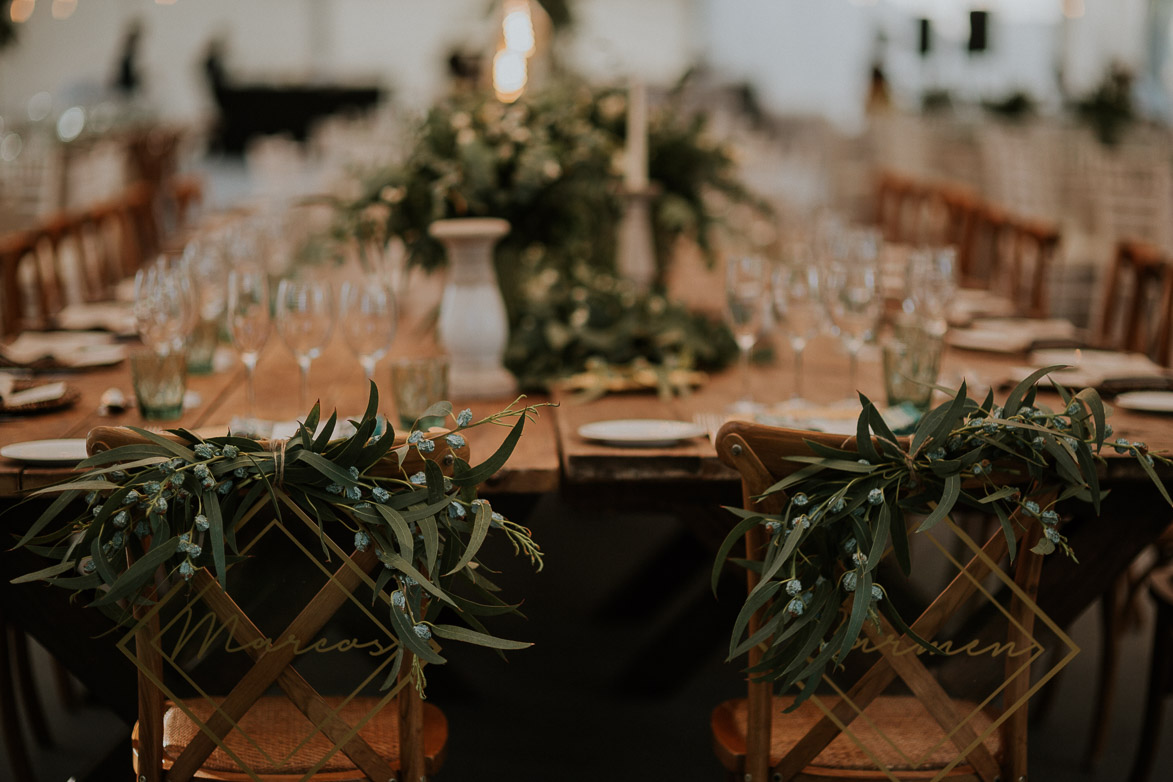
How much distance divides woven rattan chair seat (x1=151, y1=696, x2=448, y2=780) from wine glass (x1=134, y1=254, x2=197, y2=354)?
691 millimetres

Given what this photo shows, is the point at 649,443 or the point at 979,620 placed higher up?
the point at 649,443

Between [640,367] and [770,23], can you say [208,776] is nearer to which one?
[640,367]

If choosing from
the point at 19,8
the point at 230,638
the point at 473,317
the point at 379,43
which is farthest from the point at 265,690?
the point at 379,43

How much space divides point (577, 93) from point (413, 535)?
6.90 feet

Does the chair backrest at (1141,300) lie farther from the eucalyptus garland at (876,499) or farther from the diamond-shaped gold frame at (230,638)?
the diamond-shaped gold frame at (230,638)

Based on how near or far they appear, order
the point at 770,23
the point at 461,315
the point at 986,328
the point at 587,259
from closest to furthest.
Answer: the point at 461,315
the point at 986,328
the point at 587,259
the point at 770,23

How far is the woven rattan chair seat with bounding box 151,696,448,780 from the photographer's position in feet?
4.59

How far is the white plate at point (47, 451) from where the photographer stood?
5.38 ft

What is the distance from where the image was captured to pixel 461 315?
2.13 m

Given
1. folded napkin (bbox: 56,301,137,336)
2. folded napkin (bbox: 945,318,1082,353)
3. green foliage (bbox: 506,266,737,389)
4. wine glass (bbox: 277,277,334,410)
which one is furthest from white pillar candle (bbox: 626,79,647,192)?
folded napkin (bbox: 56,301,137,336)

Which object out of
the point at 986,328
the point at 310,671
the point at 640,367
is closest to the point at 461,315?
the point at 640,367

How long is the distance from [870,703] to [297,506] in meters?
0.71

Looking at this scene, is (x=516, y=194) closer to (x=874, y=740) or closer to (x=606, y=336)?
(x=606, y=336)

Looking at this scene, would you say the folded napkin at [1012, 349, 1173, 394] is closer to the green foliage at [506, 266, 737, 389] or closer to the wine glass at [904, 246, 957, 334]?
the wine glass at [904, 246, 957, 334]
